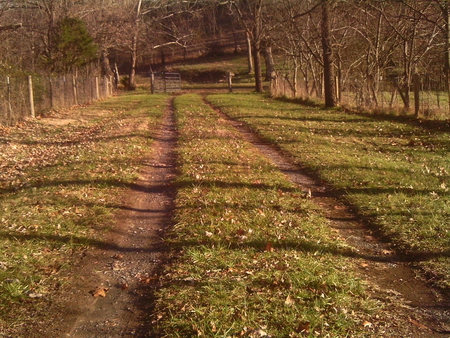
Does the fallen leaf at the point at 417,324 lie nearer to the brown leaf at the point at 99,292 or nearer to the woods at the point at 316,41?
the brown leaf at the point at 99,292

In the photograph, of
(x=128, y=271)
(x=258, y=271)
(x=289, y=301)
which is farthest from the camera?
(x=128, y=271)

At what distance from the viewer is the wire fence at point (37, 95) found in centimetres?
1705

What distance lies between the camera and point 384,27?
21938 mm

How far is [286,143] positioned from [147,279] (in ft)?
26.3

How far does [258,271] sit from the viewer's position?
4625mm

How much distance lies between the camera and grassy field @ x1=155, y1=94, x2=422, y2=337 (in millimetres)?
3770

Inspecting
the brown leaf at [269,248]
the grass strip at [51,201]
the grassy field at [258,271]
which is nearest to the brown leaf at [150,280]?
the grassy field at [258,271]

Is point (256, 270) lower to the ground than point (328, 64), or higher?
lower

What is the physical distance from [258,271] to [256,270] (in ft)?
0.12

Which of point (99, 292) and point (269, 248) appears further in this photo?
point (269, 248)

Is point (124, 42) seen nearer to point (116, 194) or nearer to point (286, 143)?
point (286, 143)

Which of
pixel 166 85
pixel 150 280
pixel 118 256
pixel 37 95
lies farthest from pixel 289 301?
pixel 166 85

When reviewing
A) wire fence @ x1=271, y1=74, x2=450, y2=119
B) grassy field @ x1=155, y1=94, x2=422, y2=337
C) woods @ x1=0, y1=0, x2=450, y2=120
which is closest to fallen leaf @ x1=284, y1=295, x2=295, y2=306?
grassy field @ x1=155, y1=94, x2=422, y2=337

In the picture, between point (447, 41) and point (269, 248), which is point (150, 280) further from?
point (447, 41)
